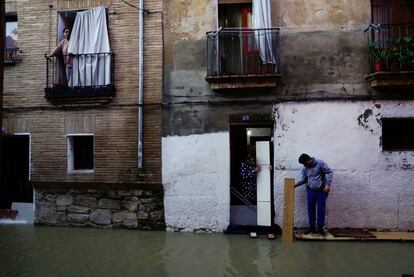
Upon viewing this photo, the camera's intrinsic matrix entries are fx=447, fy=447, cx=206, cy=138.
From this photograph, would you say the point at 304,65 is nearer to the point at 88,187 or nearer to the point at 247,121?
the point at 247,121

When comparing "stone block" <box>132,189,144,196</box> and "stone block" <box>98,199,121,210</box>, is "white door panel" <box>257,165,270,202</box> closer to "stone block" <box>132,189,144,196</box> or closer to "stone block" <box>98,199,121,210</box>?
"stone block" <box>132,189,144,196</box>

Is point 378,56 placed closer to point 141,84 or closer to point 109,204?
point 141,84

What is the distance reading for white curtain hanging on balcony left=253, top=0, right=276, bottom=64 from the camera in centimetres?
905

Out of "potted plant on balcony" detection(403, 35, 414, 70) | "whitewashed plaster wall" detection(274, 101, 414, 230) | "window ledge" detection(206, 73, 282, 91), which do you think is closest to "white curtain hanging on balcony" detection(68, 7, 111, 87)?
→ "window ledge" detection(206, 73, 282, 91)

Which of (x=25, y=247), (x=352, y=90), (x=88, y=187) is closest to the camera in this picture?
(x=25, y=247)

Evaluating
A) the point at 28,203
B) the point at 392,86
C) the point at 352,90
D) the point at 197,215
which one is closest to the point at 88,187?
the point at 28,203

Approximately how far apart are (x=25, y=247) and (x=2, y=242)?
773 millimetres

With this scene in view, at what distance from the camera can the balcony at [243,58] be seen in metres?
8.95

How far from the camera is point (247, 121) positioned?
9180mm

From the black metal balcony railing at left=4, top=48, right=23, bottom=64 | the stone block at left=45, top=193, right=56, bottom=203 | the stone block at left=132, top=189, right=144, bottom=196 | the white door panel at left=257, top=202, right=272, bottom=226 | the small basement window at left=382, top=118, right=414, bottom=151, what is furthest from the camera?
the black metal balcony railing at left=4, top=48, right=23, bottom=64

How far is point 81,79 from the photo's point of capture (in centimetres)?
1003

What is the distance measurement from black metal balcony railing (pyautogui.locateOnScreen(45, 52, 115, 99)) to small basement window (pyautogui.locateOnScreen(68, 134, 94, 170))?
100cm

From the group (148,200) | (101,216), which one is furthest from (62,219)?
(148,200)

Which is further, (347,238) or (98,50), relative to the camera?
(98,50)
